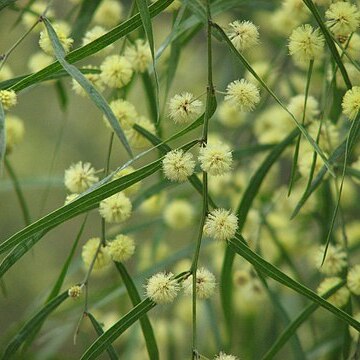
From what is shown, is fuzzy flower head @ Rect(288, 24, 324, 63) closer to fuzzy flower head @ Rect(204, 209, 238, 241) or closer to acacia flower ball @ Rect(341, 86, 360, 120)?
acacia flower ball @ Rect(341, 86, 360, 120)

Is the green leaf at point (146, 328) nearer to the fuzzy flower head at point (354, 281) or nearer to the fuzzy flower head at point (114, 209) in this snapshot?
the fuzzy flower head at point (114, 209)

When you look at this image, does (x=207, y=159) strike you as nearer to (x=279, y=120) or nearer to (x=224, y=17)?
(x=279, y=120)

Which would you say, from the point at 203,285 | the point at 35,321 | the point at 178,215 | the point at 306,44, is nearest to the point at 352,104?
the point at 306,44

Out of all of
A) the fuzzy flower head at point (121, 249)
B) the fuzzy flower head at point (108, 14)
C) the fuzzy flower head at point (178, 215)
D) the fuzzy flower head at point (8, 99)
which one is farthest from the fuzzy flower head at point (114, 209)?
the fuzzy flower head at point (178, 215)

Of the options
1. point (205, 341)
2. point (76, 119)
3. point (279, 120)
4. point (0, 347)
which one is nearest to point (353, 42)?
point (279, 120)

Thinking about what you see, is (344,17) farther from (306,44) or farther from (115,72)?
(115,72)
